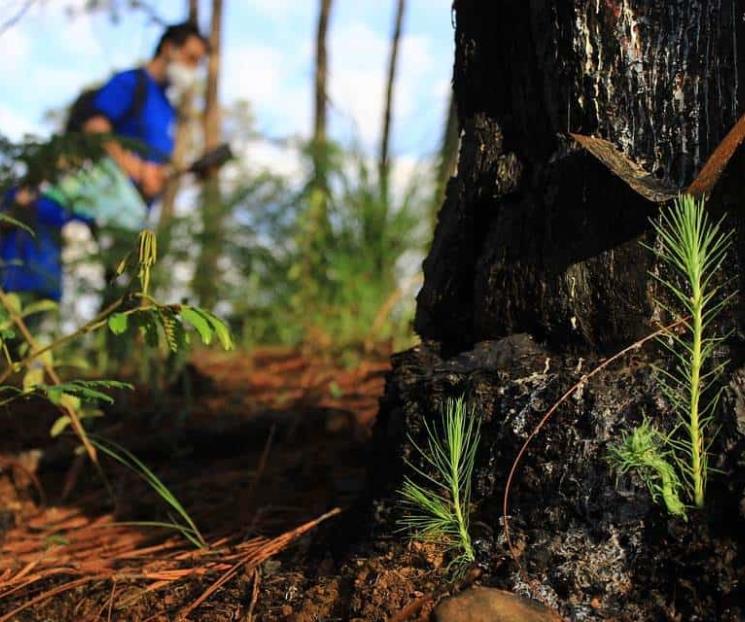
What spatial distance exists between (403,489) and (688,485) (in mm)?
517

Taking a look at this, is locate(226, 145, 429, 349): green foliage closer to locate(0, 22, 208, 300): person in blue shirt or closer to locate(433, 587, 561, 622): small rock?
locate(0, 22, 208, 300): person in blue shirt

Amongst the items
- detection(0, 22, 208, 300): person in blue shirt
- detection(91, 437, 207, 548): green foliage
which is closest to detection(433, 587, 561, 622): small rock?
detection(91, 437, 207, 548): green foliage

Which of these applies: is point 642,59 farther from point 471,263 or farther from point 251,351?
point 251,351

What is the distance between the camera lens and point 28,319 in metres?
4.14

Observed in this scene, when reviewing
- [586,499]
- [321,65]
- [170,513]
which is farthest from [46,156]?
[321,65]

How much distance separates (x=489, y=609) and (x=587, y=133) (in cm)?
89

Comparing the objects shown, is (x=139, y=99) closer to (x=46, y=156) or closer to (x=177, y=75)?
(x=177, y=75)

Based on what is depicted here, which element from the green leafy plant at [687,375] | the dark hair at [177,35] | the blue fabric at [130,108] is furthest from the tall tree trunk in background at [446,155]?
the green leafy plant at [687,375]

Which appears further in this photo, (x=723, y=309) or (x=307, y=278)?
(x=307, y=278)

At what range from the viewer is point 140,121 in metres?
4.93

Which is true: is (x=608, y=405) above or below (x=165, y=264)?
below

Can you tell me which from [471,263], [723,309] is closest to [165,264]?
[471,263]

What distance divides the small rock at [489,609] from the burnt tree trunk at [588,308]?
0.20ft

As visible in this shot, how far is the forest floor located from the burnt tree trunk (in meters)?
0.19
